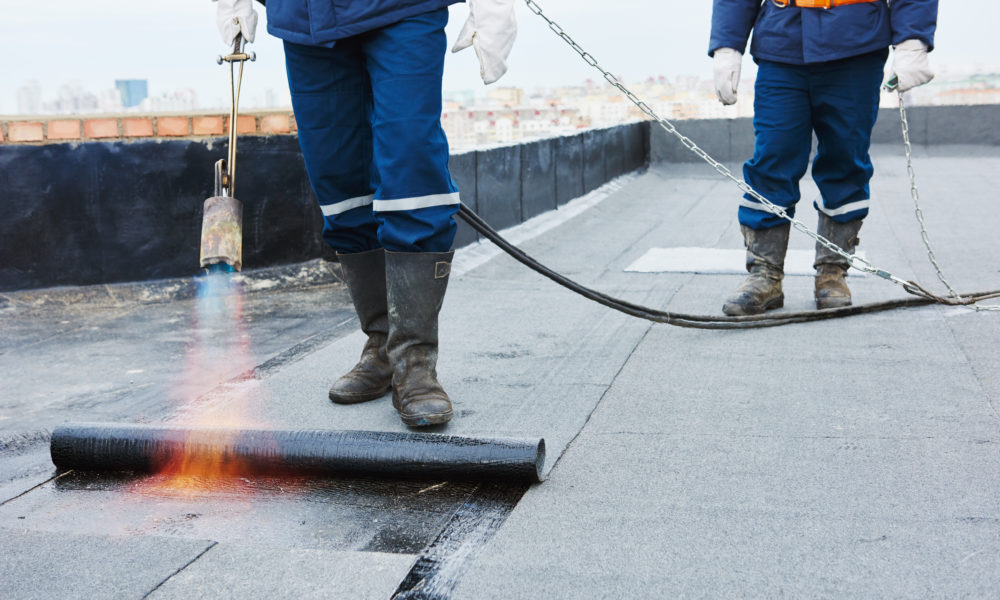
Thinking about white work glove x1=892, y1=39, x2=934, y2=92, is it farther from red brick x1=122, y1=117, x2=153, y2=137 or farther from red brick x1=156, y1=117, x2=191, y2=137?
red brick x1=122, y1=117, x2=153, y2=137

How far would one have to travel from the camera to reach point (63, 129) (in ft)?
13.9

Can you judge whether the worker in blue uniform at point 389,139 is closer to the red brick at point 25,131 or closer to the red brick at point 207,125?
the red brick at point 207,125

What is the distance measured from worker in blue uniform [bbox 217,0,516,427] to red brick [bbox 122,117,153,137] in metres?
1.64

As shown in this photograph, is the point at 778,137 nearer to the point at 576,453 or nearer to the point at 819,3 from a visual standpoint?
the point at 819,3

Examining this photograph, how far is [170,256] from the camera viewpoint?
4336mm

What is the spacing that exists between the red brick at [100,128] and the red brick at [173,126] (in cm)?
18

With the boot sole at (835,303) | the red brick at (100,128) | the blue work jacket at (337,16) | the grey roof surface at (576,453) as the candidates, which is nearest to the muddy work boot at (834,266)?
the boot sole at (835,303)

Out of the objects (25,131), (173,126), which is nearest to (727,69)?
(173,126)

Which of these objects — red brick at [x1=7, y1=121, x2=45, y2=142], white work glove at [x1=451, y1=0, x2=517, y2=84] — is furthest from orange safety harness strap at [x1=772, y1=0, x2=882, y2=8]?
red brick at [x1=7, y1=121, x2=45, y2=142]

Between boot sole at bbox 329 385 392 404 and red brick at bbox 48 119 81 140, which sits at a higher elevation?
red brick at bbox 48 119 81 140

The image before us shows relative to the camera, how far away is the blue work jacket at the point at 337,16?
2.43 metres

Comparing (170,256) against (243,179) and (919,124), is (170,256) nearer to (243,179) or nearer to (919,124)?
(243,179)

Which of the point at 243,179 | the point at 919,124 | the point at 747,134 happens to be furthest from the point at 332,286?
the point at 919,124

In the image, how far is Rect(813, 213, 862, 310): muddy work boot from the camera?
3.87m
